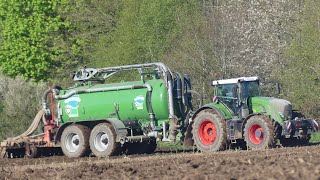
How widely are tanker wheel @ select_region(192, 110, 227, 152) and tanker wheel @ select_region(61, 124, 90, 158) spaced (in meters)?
3.64

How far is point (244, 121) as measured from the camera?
25.5m

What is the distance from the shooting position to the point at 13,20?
54.2 metres

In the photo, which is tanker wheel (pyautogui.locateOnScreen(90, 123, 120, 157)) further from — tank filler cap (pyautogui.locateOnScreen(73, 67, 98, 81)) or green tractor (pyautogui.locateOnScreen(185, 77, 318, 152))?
green tractor (pyautogui.locateOnScreen(185, 77, 318, 152))

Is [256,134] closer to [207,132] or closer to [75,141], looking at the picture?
[207,132]

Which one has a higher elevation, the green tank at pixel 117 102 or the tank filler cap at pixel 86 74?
the tank filler cap at pixel 86 74

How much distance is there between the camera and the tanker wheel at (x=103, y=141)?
2692cm

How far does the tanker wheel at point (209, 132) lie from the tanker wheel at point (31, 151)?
5.63 meters

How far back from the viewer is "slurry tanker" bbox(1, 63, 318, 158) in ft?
83.6

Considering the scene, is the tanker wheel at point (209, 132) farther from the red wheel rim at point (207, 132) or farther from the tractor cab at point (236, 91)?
the tractor cab at point (236, 91)

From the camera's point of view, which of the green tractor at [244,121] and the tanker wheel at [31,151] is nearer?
the green tractor at [244,121]

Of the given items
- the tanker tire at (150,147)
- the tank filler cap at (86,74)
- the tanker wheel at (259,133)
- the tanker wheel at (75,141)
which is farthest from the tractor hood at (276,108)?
the tank filler cap at (86,74)

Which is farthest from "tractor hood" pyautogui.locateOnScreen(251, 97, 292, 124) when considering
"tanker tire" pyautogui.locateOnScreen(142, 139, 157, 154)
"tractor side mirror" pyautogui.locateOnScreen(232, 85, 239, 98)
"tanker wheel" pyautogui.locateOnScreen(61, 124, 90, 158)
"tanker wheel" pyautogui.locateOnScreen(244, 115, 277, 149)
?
"tanker wheel" pyautogui.locateOnScreen(61, 124, 90, 158)

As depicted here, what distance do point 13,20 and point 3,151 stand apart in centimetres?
→ 2608

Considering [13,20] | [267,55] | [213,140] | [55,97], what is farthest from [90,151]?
[13,20]
